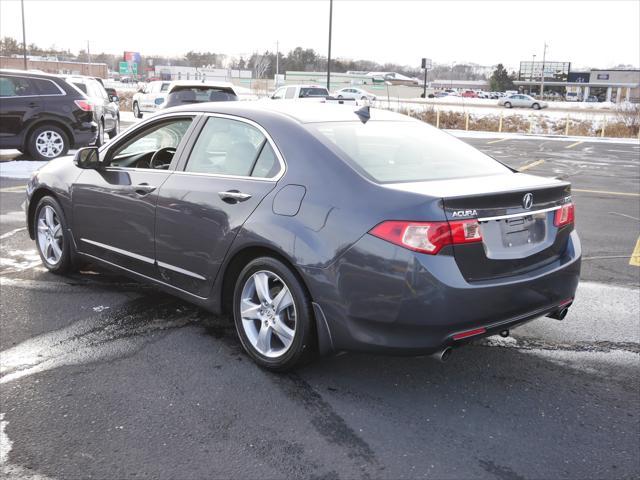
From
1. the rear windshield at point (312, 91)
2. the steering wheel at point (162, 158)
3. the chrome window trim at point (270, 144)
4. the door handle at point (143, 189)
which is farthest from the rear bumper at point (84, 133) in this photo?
the rear windshield at point (312, 91)

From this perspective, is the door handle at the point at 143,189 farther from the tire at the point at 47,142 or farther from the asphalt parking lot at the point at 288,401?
the tire at the point at 47,142

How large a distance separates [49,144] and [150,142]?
30.6 ft

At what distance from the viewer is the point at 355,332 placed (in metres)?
3.38

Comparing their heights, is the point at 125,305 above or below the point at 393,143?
below

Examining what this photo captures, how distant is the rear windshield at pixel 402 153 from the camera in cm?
376

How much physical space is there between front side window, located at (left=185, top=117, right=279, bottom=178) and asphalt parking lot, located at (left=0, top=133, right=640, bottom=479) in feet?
3.78

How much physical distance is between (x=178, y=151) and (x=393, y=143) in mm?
1498

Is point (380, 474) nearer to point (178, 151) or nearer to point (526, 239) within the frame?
point (526, 239)

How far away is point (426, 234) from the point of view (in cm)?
319

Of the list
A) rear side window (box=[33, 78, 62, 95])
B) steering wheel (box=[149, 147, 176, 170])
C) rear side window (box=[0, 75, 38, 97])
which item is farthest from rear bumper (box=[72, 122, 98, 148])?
steering wheel (box=[149, 147, 176, 170])

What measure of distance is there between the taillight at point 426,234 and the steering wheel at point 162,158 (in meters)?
2.05

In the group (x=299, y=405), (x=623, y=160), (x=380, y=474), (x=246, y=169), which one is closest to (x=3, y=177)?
(x=246, y=169)

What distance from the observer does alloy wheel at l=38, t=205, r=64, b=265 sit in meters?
5.70

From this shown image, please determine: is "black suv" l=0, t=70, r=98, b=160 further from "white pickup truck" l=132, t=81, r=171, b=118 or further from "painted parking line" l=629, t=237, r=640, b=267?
"white pickup truck" l=132, t=81, r=171, b=118
